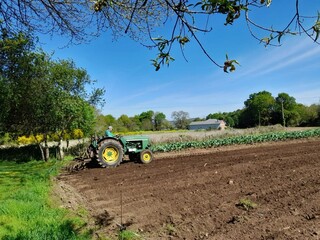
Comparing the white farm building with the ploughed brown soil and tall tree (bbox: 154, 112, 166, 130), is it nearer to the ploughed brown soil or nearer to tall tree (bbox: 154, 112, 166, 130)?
tall tree (bbox: 154, 112, 166, 130)

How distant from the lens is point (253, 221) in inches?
173

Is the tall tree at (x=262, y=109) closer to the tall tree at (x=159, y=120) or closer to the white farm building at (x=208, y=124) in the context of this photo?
the white farm building at (x=208, y=124)

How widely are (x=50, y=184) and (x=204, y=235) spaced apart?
5.58m

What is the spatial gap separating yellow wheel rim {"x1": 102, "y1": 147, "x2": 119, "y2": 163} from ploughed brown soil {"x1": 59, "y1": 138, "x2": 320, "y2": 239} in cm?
240

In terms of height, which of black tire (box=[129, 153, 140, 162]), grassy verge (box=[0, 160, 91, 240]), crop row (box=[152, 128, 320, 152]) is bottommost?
grassy verge (box=[0, 160, 91, 240])

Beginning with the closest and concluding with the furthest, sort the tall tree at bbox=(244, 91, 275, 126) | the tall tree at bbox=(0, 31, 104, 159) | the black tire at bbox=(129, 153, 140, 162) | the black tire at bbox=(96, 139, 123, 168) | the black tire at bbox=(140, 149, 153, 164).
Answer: the black tire at bbox=(96, 139, 123, 168)
the black tire at bbox=(140, 149, 153, 164)
the black tire at bbox=(129, 153, 140, 162)
the tall tree at bbox=(0, 31, 104, 159)
the tall tree at bbox=(244, 91, 275, 126)

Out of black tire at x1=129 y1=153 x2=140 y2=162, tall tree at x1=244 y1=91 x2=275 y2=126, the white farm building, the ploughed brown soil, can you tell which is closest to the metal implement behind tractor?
black tire at x1=129 y1=153 x2=140 y2=162

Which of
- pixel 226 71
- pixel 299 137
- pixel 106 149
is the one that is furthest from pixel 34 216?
pixel 299 137

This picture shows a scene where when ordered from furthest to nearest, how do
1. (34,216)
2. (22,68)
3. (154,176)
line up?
(22,68) < (154,176) < (34,216)

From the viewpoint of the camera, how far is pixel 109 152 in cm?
1121

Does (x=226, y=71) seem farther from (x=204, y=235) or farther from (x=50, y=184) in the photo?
(x=50, y=184)

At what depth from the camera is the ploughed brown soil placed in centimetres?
423

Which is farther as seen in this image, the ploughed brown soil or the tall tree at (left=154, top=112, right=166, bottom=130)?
the tall tree at (left=154, top=112, right=166, bottom=130)

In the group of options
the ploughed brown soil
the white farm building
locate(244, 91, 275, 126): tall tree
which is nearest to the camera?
the ploughed brown soil
